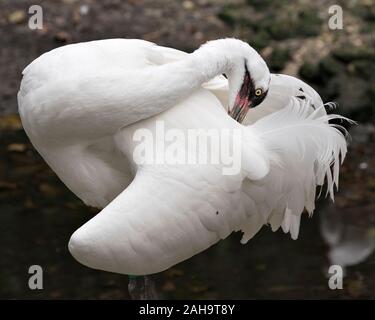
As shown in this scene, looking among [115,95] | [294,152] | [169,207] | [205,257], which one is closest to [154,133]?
[115,95]

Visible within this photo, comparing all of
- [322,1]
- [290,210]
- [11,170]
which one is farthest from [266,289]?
[322,1]

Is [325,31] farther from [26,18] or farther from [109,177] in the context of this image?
[109,177]

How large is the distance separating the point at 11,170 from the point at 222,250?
1.93m

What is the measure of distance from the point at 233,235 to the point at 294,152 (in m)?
2.20

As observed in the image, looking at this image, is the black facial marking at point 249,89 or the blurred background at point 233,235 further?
the blurred background at point 233,235

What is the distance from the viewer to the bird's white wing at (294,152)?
15.9 feet

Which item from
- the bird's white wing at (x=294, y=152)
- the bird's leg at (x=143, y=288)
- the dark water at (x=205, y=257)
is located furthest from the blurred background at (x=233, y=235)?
the bird's white wing at (x=294, y=152)

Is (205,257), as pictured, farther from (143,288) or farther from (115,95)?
(115,95)

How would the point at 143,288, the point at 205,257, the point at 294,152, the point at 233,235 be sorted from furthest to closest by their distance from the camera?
the point at 233,235 → the point at 205,257 → the point at 143,288 → the point at 294,152

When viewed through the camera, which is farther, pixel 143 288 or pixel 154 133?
pixel 143 288

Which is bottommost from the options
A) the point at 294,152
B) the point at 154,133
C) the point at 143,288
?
the point at 143,288

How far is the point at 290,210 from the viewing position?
528 cm

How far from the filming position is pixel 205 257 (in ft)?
22.0

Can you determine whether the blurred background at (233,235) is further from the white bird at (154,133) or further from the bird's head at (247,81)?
the bird's head at (247,81)
